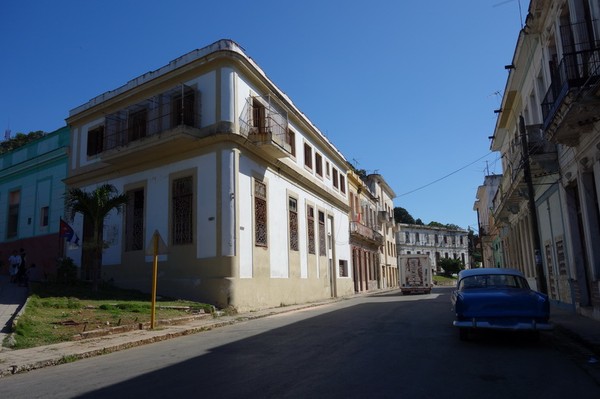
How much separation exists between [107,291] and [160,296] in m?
1.97

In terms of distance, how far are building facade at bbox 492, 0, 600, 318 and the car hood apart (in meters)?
4.26

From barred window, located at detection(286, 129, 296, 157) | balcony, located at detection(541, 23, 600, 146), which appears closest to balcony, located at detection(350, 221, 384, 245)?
barred window, located at detection(286, 129, 296, 157)

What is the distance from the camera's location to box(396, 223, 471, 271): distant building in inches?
3282

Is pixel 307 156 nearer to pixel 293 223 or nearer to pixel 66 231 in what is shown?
pixel 293 223

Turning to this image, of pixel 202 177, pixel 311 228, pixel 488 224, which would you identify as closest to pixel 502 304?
pixel 202 177

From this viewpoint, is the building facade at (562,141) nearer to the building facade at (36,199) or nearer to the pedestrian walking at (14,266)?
the pedestrian walking at (14,266)

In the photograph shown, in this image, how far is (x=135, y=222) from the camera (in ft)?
67.4

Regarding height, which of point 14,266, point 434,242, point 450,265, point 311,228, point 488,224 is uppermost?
point 434,242

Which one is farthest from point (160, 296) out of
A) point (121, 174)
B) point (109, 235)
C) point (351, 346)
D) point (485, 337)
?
point (485, 337)

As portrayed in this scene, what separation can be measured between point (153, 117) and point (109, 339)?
12293 mm

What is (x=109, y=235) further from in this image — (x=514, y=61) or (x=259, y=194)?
(x=514, y=61)

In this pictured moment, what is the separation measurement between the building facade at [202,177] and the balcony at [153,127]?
50mm

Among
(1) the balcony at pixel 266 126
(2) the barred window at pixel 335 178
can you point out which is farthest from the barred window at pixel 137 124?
(2) the barred window at pixel 335 178

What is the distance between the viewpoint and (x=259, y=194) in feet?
66.5
